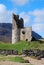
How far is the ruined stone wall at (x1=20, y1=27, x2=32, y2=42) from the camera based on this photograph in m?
66.0

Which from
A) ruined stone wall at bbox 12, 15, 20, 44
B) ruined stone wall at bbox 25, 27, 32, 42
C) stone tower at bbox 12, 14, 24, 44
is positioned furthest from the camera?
stone tower at bbox 12, 14, 24, 44

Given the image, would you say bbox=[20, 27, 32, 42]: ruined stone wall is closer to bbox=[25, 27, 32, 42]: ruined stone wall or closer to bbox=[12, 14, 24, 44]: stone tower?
bbox=[25, 27, 32, 42]: ruined stone wall

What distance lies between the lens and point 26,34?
6712 centimetres

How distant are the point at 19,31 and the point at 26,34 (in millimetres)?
Answer: 2837

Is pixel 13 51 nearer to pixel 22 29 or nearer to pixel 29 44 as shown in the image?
pixel 29 44

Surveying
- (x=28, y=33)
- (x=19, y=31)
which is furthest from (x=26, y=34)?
(x=19, y=31)

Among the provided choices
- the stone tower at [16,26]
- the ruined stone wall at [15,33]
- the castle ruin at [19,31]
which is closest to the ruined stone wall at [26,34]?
the castle ruin at [19,31]

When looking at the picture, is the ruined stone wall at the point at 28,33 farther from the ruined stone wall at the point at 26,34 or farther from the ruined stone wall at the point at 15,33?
the ruined stone wall at the point at 15,33

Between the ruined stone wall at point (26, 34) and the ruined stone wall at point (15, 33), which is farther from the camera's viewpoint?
the ruined stone wall at point (15, 33)

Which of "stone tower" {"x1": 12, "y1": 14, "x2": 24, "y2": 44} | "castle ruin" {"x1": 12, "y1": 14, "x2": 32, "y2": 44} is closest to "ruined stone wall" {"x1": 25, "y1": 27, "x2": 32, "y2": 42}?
"castle ruin" {"x1": 12, "y1": 14, "x2": 32, "y2": 44}

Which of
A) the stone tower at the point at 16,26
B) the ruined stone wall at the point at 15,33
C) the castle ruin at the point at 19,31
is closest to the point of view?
the castle ruin at the point at 19,31

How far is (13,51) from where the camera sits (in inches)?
1662

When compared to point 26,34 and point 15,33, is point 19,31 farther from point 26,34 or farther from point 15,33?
point 26,34

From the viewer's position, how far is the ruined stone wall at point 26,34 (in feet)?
217
